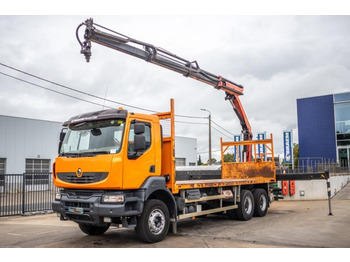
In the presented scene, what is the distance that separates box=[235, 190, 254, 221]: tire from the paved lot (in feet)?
0.86

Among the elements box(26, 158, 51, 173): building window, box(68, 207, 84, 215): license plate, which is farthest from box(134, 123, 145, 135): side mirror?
box(26, 158, 51, 173): building window

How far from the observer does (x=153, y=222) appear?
7926 millimetres

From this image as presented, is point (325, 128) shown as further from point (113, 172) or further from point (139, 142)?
point (113, 172)

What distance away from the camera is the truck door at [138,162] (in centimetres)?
751

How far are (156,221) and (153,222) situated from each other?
129 mm

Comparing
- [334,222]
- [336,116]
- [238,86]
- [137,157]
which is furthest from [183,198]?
[336,116]

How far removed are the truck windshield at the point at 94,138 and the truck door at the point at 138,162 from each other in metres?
0.27

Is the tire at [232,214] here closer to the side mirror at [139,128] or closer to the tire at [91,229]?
the tire at [91,229]

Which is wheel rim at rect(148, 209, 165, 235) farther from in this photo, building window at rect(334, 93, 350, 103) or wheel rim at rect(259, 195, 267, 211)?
building window at rect(334, 93, 350, 103)

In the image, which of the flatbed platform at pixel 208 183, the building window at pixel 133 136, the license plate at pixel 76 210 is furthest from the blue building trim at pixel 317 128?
the license plate at pixel 76 210

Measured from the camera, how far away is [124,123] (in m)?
7.71

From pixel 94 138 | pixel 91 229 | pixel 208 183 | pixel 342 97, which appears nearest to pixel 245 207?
pixel 208 183

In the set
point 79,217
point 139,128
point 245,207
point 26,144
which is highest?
point 26,144
